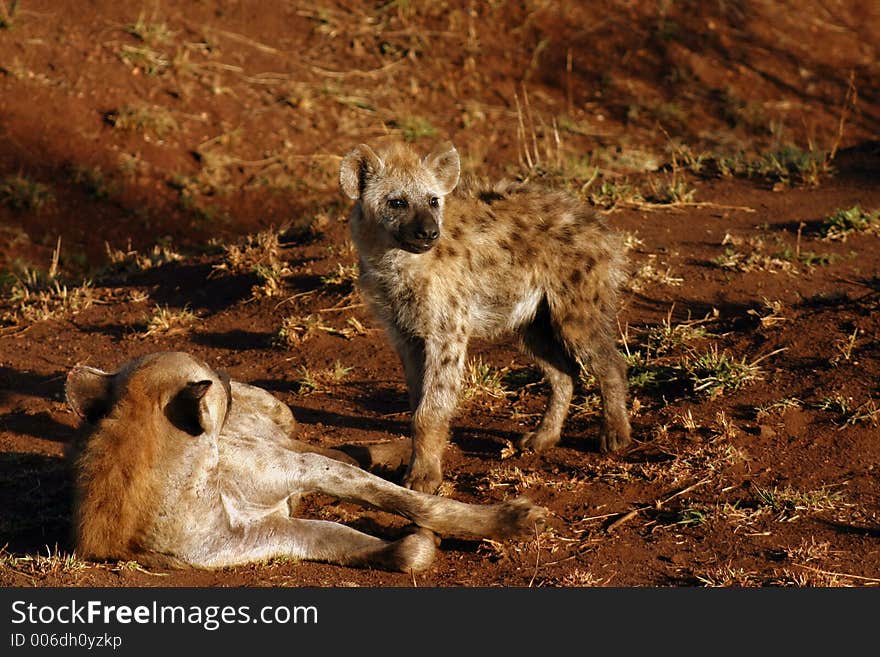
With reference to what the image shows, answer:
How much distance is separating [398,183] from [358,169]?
20cm

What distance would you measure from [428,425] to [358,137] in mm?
6408

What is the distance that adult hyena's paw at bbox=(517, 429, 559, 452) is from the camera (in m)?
5.09

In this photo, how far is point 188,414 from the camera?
12.9 feet

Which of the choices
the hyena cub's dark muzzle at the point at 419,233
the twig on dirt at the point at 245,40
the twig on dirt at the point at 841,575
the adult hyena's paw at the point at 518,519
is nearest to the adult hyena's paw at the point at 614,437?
the adult hyena's paw at the point at 518,519

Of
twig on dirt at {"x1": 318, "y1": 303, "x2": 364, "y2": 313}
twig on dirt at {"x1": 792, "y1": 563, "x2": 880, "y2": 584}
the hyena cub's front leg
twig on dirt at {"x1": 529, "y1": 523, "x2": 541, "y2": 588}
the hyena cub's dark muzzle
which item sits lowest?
twig on dirt at {"x1": 792, "y1": 563, "x2": 880, "y2": 584}

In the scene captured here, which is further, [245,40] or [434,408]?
[245,40]

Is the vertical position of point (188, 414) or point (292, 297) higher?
point (292, 297)

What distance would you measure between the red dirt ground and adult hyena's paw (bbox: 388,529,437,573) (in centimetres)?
7

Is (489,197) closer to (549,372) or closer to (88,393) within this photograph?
(549,372)

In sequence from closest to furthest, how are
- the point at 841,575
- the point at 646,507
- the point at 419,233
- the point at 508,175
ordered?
the point at 841,575
the point at 646,507
the point at 419,233
the point at 508,175

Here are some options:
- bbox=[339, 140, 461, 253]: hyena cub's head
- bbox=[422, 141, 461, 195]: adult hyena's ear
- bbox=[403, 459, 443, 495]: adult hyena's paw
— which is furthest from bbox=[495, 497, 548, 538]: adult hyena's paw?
bbox=[422, 141, 461, 195]: adult hyena's ear

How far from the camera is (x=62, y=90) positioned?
10.2 m

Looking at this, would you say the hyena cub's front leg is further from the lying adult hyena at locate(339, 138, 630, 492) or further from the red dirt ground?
the red dirt ground

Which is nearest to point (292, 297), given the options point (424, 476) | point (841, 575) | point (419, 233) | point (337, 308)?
point (337, 308)
